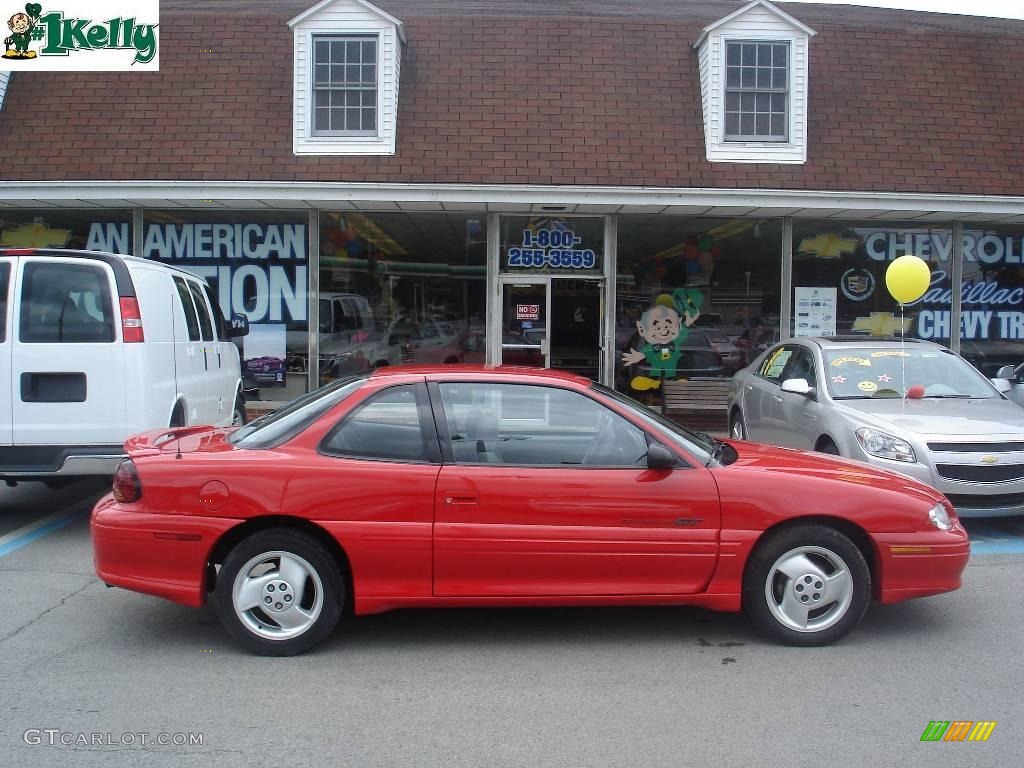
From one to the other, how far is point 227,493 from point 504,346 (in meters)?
8.35

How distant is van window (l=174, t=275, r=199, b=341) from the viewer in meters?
7.98

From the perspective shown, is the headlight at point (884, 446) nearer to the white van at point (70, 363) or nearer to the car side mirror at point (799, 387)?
the car side mirror at point (799, 387)

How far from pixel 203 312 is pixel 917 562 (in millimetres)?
6597

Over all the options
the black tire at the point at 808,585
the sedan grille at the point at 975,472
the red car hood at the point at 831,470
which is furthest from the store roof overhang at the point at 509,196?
the black tire at the point at 808,585

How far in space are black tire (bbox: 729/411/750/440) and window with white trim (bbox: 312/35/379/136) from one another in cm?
597

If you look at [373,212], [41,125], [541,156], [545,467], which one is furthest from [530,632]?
[41,125]

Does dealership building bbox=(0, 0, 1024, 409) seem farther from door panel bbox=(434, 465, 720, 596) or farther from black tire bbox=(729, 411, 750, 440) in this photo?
door panel bbox=(434, 465, 720, 596)

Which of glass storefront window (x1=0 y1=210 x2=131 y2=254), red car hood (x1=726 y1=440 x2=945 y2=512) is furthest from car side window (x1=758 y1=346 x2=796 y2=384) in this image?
glass storefront window (x1=0 y1=210 x2=131 y2=254)

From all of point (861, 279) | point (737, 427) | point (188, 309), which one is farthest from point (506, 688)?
point (861, 279)

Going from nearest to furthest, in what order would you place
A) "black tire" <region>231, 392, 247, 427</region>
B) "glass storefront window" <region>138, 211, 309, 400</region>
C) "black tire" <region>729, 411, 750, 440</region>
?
"black tire" <region>231, 392, 247, 427</region>, "black tire" <region>729, 411, 750, 440</region>, "glass storefront window" <region>138, 211, 309, 400</region>

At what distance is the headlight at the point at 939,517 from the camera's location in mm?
4867

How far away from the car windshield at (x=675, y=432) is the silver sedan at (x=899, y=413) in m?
2.35

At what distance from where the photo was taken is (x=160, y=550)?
15.1 ft

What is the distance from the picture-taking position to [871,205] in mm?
11523
